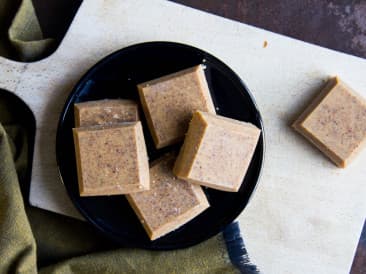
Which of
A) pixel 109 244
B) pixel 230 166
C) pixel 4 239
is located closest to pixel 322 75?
pixel 230 166

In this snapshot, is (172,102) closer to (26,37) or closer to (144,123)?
(144,123)

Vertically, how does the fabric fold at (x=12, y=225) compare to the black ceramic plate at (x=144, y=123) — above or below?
below

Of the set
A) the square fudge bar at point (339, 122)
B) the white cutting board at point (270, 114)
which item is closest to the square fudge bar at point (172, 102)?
the white cutting board at point (270, 114)

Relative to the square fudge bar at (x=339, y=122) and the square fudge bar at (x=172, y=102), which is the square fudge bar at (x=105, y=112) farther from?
the square fudge bar at (x=339, y=122)

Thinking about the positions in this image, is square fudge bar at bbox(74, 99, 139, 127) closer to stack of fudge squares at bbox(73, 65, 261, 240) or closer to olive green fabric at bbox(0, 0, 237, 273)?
stack of fudge squares at bbox(73, 65, 261, 240)

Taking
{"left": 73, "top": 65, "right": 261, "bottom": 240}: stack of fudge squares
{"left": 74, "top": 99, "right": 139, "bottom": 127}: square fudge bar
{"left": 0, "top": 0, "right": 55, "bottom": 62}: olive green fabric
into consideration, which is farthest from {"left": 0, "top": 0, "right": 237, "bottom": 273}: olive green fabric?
{"left": 74, "top": 99, "right": 139, "bottom": 127}: square fudge bar

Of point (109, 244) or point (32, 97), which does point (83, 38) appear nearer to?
point (32, 97)

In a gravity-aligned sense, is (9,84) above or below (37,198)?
above
